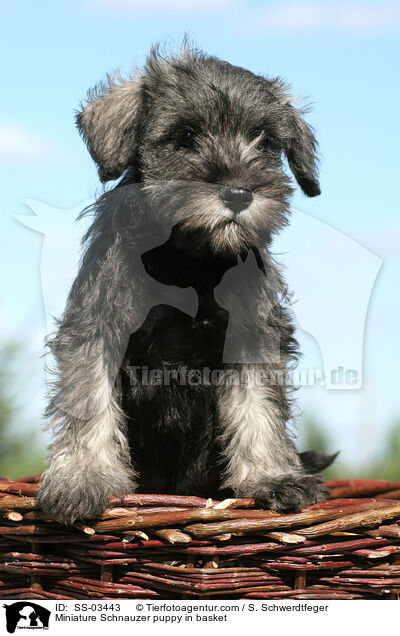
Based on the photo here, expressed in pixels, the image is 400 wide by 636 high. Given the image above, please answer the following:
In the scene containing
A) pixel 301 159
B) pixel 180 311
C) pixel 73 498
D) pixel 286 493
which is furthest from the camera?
pixel 301 159

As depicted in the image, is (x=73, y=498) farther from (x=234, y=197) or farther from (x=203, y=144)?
(x=203, y=144)

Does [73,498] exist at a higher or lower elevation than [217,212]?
lower

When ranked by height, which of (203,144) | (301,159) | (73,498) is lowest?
(73,498)

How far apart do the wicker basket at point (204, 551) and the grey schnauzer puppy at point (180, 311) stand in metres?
0.17

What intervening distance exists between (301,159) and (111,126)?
3.15ft

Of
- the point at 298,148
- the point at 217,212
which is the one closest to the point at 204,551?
the point at 217,212

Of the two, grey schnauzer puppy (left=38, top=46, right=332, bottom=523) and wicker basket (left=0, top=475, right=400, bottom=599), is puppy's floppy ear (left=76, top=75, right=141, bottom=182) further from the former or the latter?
wicker basket (left=0, top=475, right=400, bottom=599)

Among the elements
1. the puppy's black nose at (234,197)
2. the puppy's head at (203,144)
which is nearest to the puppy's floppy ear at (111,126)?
the puppy's head at (203,144)

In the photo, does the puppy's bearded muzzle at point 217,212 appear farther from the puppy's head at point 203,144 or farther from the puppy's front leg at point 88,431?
the puppy's front leg at point 88,431

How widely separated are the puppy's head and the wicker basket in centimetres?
107
